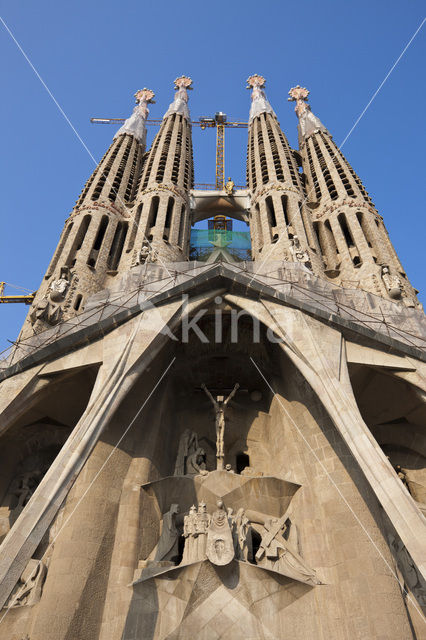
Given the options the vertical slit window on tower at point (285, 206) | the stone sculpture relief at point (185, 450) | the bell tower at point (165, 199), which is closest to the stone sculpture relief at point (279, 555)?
the stone sculpture relief at point (185, 450)

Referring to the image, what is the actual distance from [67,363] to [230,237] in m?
14.9

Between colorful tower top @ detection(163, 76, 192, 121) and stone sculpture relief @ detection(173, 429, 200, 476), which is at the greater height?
colorful tower top @ detection(163, 76, 192, 121)

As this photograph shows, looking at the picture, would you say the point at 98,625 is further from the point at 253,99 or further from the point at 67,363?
the point at 253,99

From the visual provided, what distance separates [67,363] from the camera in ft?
35.5

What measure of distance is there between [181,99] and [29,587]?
28379 millimetres

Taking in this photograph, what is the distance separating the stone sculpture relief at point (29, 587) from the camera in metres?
8.67

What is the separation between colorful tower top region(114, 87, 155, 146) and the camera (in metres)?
26.3

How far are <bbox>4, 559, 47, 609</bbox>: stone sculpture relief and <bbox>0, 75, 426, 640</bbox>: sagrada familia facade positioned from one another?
0.03 meters

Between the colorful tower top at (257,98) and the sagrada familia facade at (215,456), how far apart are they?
15.7 metres

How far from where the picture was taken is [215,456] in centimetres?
1287

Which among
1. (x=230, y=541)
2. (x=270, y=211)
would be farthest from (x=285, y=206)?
(x=230, y=541)

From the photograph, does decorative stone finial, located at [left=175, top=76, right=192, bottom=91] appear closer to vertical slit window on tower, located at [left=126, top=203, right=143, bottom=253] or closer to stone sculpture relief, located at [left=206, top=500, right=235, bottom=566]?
vertical slit window on tower, located at [left=126, top=203, right=143, bottom=253]

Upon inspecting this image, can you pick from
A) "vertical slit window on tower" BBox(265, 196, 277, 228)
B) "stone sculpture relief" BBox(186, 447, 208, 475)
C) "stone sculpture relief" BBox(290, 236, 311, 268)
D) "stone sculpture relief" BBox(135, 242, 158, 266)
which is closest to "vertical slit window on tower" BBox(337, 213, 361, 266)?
"stone sculpture relief" BBox(290, 236, 311, 268)

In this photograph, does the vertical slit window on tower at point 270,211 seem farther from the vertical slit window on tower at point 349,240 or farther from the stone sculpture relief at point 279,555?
the stone sculpture relief at point 279,555
